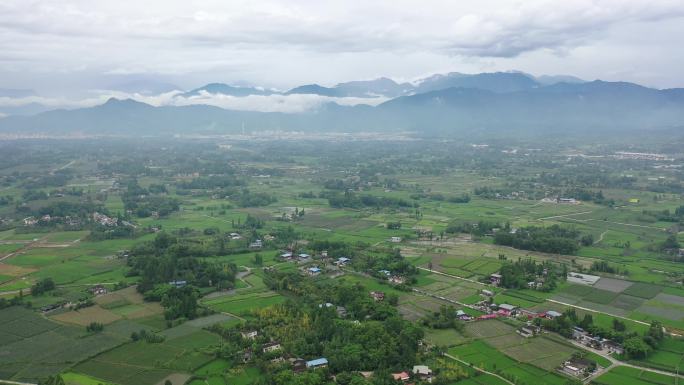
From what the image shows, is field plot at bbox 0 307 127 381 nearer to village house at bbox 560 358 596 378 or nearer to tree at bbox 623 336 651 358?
village house at bbox 560 358 596 378

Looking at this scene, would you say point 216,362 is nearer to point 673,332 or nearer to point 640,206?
point 673,332

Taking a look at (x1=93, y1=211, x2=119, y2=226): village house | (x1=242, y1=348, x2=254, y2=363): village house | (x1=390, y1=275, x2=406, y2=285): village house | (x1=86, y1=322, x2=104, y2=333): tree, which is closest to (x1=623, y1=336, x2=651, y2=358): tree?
(x1=390, y1=275, x2=406, y2=285): village house

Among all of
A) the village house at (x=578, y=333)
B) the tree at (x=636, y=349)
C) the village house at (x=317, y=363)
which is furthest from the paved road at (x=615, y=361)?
the village house at (x=317, y=363)

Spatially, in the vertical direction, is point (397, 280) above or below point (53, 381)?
below

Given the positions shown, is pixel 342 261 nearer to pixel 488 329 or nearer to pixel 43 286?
pixel 488 329

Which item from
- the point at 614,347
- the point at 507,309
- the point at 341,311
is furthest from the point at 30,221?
the point at 614,347
